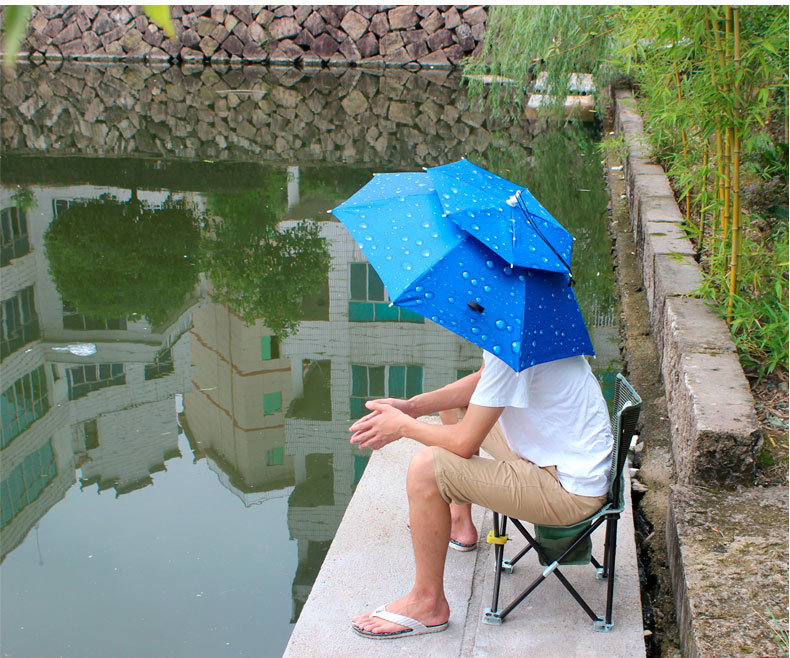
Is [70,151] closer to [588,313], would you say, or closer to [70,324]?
[70,324]

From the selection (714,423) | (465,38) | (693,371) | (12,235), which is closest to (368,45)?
(465,38)

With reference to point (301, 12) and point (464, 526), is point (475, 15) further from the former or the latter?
point (464, 526)

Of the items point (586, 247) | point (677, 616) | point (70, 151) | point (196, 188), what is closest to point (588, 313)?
point (586, 247)

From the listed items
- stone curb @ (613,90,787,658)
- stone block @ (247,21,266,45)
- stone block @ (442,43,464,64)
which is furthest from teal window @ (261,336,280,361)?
stone block @ (247,21,266,45)

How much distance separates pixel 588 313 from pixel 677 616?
3.41 meters

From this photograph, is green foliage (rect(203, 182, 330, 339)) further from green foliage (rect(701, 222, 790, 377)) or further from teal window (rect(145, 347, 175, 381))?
green foliage (rect(701, 222, 790, 377))

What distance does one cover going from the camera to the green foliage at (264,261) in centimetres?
611

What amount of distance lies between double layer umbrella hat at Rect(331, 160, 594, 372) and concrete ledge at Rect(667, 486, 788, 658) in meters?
0.70

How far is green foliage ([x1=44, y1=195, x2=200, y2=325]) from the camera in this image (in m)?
6.25

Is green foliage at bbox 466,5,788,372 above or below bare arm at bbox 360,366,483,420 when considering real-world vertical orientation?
above

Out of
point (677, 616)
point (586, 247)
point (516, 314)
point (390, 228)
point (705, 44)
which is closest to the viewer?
point (516, 314)

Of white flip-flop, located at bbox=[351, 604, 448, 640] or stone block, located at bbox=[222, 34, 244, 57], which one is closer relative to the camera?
white flip-flop, located at bbox=[351, 604, 448, 640]

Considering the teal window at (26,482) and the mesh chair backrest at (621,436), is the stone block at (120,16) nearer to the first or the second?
the teal window at (26,482)

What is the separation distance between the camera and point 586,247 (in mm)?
7211
